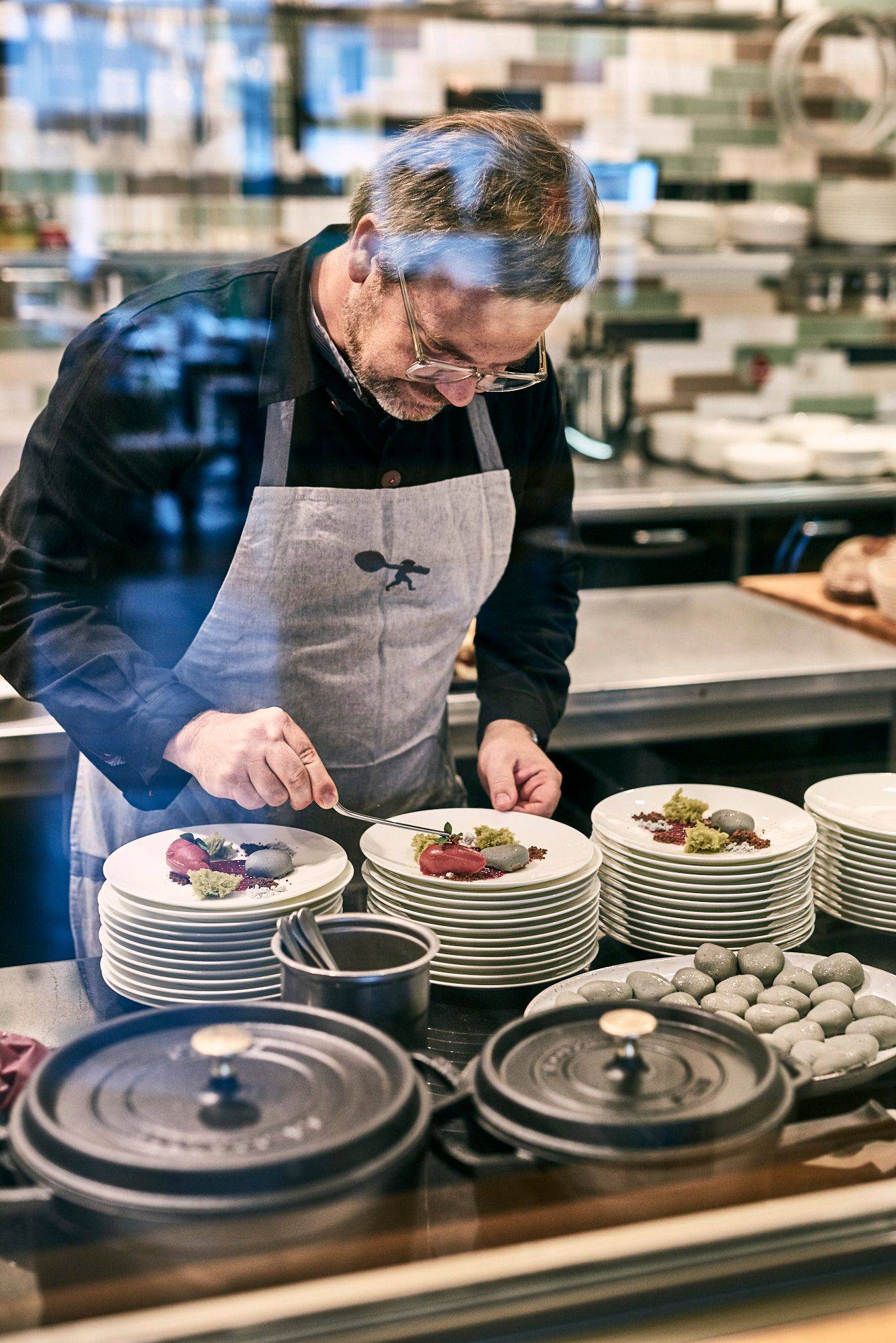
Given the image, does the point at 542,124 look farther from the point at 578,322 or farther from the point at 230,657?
the point at 578,322

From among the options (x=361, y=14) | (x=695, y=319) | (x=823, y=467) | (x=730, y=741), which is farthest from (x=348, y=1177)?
(x=695, y=319)

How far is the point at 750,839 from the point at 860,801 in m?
0.19

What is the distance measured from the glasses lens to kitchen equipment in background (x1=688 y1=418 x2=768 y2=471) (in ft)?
8.47

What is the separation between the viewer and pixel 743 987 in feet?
3.82

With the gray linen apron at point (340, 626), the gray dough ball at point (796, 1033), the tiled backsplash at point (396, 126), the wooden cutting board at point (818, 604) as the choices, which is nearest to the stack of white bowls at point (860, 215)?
the tiled backsplash at point (396, 126)

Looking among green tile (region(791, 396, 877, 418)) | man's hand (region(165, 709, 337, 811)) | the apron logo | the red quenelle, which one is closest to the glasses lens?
the apron logo

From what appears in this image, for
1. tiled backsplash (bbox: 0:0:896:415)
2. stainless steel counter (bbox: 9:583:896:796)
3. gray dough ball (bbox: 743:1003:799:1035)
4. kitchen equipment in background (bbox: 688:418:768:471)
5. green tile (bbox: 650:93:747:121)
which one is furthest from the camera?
green tile (bbox: 650:93:747:121)

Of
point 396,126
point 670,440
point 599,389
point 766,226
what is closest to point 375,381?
point 396,126

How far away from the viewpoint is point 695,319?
453cm

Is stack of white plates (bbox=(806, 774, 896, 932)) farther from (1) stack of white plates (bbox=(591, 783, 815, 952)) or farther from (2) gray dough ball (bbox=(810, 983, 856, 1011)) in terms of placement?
(2) gray dough ball (bbox=(810, 983, 856, 1011))

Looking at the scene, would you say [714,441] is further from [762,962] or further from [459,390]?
[762,962]

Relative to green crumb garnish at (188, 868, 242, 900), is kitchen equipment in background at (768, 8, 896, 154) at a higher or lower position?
higher

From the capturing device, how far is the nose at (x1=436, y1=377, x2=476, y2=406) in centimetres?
139

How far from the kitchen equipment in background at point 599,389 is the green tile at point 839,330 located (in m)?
0.89
